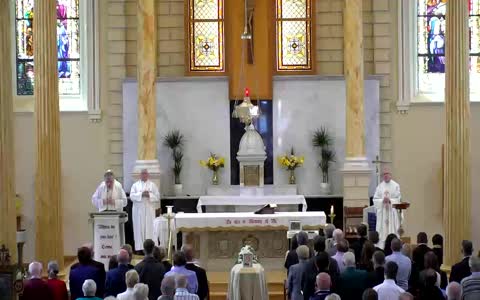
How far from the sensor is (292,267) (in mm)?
12641

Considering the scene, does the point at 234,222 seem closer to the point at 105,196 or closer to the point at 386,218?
the point at 105,196

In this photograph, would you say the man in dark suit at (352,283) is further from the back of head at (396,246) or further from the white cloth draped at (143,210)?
the white cloth draped at (143,210)

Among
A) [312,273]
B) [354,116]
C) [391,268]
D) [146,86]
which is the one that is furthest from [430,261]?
[146,86]

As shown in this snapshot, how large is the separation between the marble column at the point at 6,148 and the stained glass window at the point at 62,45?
7985 mm

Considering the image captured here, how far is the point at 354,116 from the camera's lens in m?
22.8

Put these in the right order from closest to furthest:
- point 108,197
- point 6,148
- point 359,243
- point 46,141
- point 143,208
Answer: point 359,243 → point 6,148 → point 46,141 → point 108,197 → point 143,208

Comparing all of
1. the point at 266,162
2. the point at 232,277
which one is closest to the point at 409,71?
the point at 266,162

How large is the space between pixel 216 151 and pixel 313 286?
1257 cm

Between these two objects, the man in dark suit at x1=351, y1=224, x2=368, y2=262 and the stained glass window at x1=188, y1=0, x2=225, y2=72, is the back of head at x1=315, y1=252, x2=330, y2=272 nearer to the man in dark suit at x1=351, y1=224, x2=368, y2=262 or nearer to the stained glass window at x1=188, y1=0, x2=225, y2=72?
the man in dark suit at x1=351, y1=224, x2=368, y2=262

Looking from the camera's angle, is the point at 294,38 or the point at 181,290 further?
the point at 294,38

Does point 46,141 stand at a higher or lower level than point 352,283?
higher

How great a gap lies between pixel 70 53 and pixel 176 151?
3.63 m

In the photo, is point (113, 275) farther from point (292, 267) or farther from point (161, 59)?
point (161, 59)

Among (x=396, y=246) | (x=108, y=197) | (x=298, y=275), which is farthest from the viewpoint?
(x=108, y=197)
